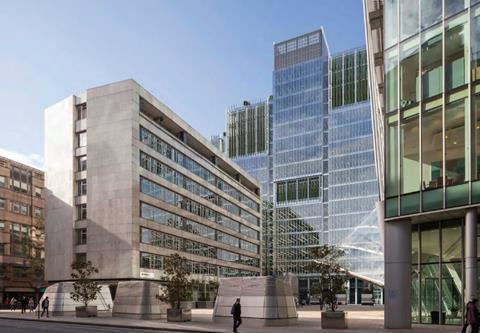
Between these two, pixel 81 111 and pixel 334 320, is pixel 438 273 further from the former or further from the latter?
pixel 81 111

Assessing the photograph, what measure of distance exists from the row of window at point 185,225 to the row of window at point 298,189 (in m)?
36.6

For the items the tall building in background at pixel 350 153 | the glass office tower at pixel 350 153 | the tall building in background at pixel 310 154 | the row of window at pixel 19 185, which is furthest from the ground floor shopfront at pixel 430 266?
the tall building in background at pixel 310 154

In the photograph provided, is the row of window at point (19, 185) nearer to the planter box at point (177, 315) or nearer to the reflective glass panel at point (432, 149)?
the planter box at point (177, 315)

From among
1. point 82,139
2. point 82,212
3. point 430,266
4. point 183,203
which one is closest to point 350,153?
point 183,203

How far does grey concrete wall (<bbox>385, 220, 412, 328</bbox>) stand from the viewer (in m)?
28.6

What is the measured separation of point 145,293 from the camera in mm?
41719

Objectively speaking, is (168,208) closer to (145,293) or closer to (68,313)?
(68,313)

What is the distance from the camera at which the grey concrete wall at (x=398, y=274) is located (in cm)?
2856

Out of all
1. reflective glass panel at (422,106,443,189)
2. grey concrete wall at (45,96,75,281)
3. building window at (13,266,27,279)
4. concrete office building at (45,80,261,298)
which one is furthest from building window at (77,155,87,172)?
reflective glass panel at (422,106,443,189)

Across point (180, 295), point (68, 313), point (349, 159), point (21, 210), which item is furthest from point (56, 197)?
point (349, 159)

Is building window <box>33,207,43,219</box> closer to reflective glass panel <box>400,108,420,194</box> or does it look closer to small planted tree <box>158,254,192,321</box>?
small planted tree <box>158,254,192,321</box>

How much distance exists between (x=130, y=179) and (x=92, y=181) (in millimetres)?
6130

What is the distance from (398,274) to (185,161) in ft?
203

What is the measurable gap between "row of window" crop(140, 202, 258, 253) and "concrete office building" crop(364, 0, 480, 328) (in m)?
46.0
